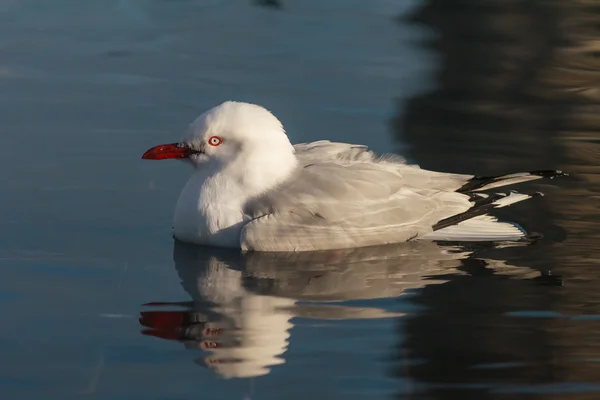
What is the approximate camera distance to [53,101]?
1198cm

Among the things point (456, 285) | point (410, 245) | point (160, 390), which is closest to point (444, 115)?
point (410, 245)

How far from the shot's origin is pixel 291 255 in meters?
8.62

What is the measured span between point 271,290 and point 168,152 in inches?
61.6

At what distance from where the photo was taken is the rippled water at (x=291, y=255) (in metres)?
6.67

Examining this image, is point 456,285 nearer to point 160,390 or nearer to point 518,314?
point 518,314

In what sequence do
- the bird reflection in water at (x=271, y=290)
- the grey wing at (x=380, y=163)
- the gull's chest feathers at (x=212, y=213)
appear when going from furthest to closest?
the grey wing at (x=380, y=163) < the gull's chest feathers at (x=212, y=213) < the bird reflection in water at (x=271, y=290)

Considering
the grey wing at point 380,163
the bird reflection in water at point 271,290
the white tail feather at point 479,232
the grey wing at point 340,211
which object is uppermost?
the grey wing at point 380,163

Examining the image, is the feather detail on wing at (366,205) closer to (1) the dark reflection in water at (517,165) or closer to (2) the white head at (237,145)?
(2) the white head at (237,145)

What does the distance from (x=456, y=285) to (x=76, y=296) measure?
2.33 meters

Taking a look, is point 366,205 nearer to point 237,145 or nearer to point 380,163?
point 380,163

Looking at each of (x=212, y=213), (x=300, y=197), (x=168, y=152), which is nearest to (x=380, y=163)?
(x=300, y=197)

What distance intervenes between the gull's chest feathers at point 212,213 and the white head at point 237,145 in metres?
0.14

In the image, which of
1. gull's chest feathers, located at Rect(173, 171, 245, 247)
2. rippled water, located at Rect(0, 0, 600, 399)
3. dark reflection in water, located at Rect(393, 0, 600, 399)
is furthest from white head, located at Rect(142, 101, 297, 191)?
dark reflection in water, located at Rect(393, 0, 600, 399)

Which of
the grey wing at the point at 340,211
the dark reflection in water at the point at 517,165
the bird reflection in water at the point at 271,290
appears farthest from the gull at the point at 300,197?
the dark reflection in water at the point at 517,165
